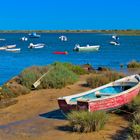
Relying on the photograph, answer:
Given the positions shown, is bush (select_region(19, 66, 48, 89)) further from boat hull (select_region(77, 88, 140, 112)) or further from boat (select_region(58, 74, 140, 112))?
boat hull (select_region(77, 88, 140, 112))

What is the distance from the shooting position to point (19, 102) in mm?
19125

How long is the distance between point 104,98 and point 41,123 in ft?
7.27

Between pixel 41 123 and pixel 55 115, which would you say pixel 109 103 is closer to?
pixel 55 115

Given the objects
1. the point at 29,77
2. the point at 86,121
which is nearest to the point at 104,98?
the point at 86,121

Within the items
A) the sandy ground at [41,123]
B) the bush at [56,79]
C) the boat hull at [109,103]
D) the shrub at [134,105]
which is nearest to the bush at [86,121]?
the sandy ground at [41,123]

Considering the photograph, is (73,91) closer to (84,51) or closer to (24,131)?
(24,131)

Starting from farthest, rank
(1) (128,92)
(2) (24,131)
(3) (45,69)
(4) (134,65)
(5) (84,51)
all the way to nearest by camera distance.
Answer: (5) (84,51) → (4) (134,65) → (3) (45,69) → (1) (128,92) → (2) (24,131)

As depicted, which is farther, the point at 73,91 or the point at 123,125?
the point at 73,91

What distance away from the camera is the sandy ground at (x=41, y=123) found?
13703 millimetres

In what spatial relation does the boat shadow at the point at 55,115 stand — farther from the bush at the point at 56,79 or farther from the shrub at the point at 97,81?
the shrub at the point at 97,81

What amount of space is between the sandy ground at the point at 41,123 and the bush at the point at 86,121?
0.62 ft

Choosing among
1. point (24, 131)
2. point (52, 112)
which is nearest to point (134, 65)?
point (52, 112)

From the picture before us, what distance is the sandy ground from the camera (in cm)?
1370

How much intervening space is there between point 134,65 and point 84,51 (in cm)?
3905
